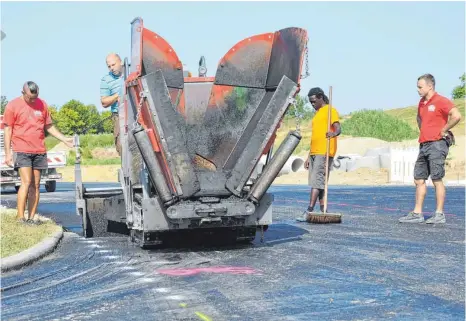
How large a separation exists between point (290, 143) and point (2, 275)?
3.14m

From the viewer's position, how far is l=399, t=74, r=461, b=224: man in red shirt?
10.0 meters

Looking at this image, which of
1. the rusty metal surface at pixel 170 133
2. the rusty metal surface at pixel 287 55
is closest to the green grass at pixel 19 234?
the rusty metal surface at pixel 170 133

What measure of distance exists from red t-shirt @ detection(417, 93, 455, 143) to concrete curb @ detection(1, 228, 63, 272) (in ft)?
16.9

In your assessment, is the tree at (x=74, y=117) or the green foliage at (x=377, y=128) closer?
the green foliage at (x=377, y=128)

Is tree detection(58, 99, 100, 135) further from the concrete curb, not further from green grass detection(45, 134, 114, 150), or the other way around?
the concrete curb

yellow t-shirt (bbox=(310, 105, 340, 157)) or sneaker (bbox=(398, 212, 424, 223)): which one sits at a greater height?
yellow t-shirt (bbox=(310, 105, 340, 157))

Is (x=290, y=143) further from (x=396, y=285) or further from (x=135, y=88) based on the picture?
(x=396, y=285)

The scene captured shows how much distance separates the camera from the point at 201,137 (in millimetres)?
8266

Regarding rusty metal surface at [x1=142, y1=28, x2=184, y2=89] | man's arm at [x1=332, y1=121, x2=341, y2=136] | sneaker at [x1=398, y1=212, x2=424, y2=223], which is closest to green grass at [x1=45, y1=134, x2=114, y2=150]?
man's arm at [x1=332, y1=121, x2=341, y2=136]

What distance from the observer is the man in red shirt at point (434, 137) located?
10.0 m

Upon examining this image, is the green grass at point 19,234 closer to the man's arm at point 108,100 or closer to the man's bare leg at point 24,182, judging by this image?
the man's bare leg at point 24,182

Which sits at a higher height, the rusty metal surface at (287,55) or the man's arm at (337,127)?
the rusty metal surface at (287,55)

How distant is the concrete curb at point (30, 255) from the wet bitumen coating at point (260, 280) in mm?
109

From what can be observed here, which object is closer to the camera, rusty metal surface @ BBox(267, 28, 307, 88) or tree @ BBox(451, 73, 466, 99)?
rusty metal surface @ BBox(267, 28, 307, 88)
